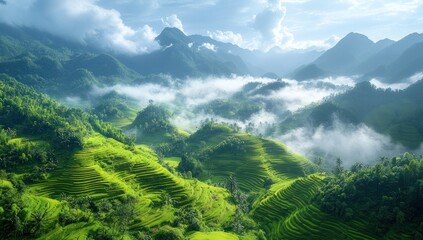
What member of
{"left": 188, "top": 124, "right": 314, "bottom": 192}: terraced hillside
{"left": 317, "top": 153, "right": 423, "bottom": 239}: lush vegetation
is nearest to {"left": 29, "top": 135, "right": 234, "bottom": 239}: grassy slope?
{"left": 188, "top": 124, "right": 314, "bottom": 192}: terraced hillside

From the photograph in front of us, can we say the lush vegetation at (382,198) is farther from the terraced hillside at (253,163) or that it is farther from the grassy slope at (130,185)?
the terraced hillside at (253,163)

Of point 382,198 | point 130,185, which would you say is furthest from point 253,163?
point 382,198

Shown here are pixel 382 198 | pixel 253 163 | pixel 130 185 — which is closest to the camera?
pixel 382 198

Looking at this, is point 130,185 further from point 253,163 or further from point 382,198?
point 253,163

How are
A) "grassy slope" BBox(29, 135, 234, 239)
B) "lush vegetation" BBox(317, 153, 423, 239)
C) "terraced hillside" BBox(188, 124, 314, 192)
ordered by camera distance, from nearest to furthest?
"lush vegetation" BBox(317, 153, 423, 239)
"grassy slope" BBox(29, 135, 234, 239)
"terraced hillside" BBox(188, 124, 314, 192)

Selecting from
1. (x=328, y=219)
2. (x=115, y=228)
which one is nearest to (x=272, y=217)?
(x=328, y=219)

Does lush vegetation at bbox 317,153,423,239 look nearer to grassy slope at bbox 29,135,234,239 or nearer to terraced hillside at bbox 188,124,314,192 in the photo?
grassy slope at bbox 29,135,234,239

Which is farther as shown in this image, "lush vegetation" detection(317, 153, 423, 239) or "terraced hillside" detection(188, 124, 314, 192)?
"terraced hillside" detection(188, 124, 314, 192)

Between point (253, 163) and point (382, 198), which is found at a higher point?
point (382, 198)

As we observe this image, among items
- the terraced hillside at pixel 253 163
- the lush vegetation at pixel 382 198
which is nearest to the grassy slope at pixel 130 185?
the terraced hillside at pixel 253 163

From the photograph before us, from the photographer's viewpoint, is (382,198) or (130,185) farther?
(130,185)

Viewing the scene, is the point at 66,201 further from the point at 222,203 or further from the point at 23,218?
the point at 222,203
